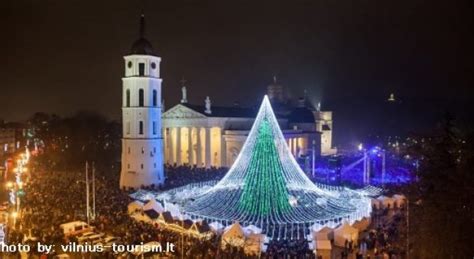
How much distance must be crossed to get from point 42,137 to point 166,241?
67.1 m

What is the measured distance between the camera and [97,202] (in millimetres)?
30203

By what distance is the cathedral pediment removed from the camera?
201 ft

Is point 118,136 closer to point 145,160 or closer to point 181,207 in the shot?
point 145,160

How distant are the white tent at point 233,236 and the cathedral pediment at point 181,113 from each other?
3885 centimetres

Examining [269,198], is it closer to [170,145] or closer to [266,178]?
[266,178]

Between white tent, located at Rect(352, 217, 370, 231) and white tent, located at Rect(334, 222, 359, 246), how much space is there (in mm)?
1497

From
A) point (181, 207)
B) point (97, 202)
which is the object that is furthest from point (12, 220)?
point (181, 207)

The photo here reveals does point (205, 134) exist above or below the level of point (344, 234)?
above

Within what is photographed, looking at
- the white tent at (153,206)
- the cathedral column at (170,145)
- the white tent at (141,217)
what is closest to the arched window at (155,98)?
the white tent at (153,206)

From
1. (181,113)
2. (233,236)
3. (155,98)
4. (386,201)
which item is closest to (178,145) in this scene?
(181,113)

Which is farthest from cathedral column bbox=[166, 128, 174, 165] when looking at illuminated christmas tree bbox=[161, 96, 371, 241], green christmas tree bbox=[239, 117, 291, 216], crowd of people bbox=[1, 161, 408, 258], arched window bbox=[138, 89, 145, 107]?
green christmas tree bbox=[239, 117, 291, 216]

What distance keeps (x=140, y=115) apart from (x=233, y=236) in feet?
69.0

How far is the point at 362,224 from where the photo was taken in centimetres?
2512

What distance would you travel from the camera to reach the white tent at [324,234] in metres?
22.1
